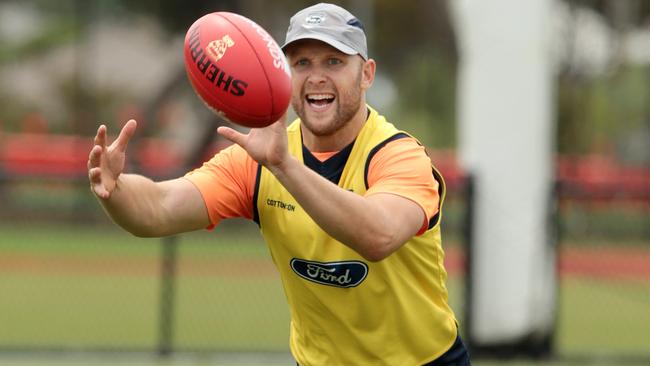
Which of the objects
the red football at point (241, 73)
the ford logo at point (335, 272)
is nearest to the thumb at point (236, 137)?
the red football at point (241, 73)

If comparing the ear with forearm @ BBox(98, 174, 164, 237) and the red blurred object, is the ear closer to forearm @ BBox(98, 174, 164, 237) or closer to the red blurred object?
forearm @ BBox(98, 174, 164, 237)

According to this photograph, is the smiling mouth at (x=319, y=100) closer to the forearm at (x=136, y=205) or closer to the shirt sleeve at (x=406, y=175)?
the shirt sleeve at (x=406, y=175)

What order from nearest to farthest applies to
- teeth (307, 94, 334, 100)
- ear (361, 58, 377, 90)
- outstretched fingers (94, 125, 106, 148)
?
1. outstretched fingers (94, 125, 106, 148)
2. teeth (307, 94, 334, 100)
3. ear (361, 58, 377, 90)

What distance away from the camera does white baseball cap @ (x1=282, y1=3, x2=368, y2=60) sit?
4410mm

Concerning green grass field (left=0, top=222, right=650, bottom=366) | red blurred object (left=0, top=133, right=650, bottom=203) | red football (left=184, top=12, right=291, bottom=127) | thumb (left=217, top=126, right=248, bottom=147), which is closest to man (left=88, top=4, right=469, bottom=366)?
red football (left=184, top=12, right=291, bottom=127)

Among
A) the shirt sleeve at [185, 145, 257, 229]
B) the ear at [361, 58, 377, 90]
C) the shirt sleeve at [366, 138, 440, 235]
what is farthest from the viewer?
the shirt sleeve at [185, 145, 257, 229]

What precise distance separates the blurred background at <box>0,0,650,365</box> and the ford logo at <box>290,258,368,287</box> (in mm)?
5045

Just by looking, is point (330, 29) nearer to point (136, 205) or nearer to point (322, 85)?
point (322, 85)

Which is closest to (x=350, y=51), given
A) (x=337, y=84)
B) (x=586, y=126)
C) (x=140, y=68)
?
(x=337, y=84)

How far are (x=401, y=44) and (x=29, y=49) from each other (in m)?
11.6

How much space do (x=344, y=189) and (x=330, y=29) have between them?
2.00 ft

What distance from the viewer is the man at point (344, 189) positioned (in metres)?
4.38

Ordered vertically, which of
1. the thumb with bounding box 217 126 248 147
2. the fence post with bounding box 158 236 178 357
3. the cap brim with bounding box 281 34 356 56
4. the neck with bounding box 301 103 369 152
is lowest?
the fence post with bounding box 158 236 178 357

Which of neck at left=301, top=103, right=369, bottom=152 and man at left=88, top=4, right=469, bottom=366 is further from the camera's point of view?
neck at left=301, top=103, right=369, bottom=152
